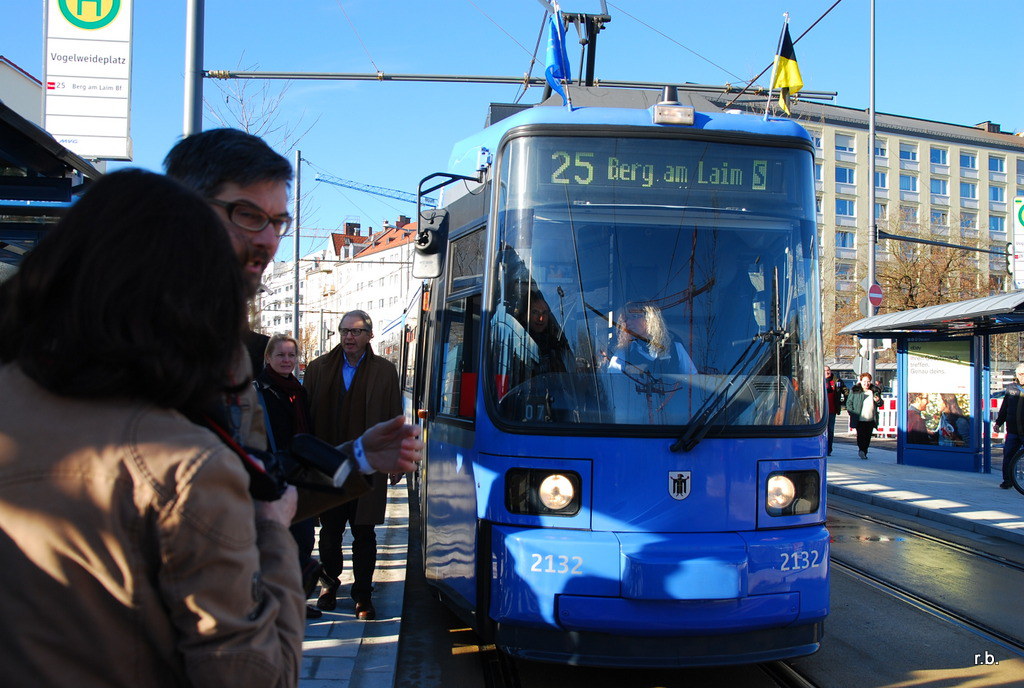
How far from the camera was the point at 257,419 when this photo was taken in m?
1.88

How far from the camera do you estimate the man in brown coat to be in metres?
6.03

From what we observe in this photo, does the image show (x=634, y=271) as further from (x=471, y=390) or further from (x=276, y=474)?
(x=276, y=474)

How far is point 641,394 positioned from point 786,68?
3849mm

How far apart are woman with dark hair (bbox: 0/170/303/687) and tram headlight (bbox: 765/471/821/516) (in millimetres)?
3741

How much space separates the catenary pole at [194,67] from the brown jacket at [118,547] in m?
6.12

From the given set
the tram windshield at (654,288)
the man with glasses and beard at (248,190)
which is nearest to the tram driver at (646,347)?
the tram windshield at (654,288)

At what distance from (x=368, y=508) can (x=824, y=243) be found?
75804 millimetres

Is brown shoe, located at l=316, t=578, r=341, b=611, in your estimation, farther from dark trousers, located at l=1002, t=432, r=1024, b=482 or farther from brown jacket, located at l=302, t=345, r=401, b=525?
dark trousers, located at l=1002, t=432, r=1024, b=482

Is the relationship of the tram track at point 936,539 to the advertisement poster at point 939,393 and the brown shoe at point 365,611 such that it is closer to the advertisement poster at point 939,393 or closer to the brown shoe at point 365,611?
the advertisement poster at point 939,393

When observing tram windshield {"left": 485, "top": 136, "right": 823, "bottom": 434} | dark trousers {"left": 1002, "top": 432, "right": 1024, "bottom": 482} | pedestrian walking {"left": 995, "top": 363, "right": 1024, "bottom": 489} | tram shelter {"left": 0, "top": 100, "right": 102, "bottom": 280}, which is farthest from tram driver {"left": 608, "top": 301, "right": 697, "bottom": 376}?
dark trousers {"left": 1002, "top": 432, "right": 1024, "bottom": 482}

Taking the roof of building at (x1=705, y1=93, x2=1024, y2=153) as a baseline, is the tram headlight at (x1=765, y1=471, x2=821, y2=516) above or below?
below

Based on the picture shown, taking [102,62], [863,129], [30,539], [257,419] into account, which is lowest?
[30,539]

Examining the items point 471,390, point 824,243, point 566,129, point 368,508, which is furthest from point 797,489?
point 824,243

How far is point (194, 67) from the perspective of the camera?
22.9 feet
